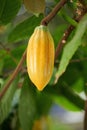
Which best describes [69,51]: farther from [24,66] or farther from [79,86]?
[79,86]

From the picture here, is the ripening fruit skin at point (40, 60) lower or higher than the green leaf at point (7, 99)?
higher

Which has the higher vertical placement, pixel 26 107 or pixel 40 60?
pixel 40 60

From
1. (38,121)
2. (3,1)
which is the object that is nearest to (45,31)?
(3,1)

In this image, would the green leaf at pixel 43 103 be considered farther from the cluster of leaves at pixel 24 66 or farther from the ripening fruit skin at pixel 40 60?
the ripening fruit skin at pixel 40 60

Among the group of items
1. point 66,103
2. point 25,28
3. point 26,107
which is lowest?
point 66,103

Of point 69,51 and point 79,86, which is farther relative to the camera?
point 79,86

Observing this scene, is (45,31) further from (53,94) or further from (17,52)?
(53,94)

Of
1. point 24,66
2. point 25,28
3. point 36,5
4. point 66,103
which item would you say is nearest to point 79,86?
point 66,103

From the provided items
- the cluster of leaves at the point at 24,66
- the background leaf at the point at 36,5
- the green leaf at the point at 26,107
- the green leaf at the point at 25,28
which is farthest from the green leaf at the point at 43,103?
the background leaf at the point at 36,5

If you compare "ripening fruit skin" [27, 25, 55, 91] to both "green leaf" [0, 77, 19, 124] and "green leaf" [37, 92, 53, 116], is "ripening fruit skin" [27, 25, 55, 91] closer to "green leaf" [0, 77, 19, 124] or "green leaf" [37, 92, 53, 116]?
"green leaf" [0, 77, 19, 124]
